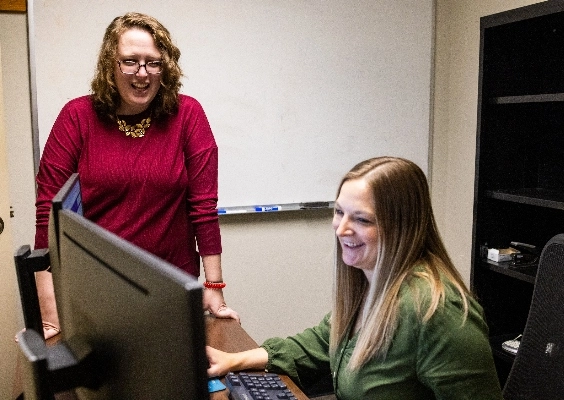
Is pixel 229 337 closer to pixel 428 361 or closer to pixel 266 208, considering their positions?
pixel 428 361

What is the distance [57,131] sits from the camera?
1.68 m

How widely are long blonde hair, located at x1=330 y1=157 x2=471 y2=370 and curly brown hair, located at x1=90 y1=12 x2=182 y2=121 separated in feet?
2.41

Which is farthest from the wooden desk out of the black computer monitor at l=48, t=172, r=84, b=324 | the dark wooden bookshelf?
the dark wooden bookshelf

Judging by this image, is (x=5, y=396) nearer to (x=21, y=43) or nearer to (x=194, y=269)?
(x=194, y=269)

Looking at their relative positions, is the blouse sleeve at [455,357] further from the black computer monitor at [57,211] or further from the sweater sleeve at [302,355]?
the black computer monitor at [57,211]

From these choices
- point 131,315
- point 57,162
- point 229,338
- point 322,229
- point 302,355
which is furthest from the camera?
point 322,229

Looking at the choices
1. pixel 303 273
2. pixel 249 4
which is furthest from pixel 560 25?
pixel 303 273

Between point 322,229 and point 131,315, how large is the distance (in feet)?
7.51

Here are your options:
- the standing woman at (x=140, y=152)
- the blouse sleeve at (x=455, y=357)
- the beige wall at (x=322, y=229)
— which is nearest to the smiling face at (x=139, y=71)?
the standing woman at (x=140, y=152)

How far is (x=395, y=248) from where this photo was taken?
3.92 ft

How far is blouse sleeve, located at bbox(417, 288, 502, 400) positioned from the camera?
42.3 inches

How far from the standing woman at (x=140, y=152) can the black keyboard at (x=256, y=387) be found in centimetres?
39

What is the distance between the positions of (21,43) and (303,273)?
5.10 ft

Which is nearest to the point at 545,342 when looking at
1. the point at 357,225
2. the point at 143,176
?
the point at 357,225
